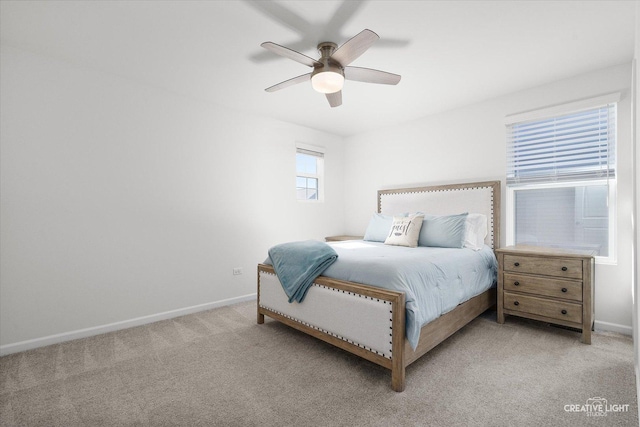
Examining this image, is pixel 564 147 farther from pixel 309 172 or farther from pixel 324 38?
pixel 309 172

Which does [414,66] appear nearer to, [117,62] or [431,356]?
[431,356]

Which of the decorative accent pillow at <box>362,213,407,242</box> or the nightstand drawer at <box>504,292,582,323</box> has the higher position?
the decorative accent pillow at <box>362,213,407,242</box>

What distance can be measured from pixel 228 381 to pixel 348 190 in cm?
375

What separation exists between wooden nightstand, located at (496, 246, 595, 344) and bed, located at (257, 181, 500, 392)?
0.91 feet

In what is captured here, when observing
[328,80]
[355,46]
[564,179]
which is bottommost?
[564,179]

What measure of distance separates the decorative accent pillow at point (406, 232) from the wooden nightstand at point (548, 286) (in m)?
0.82

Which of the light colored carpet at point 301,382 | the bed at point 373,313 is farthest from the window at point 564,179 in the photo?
the light colored carpet at point 301,382

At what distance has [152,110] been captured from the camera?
123 inches

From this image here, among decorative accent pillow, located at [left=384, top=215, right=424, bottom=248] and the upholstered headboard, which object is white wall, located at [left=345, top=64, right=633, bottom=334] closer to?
the upholstered headboard

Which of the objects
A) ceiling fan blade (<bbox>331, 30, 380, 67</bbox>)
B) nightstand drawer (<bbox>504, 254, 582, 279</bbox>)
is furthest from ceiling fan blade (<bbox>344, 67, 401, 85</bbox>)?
nightstand drawer (<bbox>504, 254, 582, 279</bbox>)

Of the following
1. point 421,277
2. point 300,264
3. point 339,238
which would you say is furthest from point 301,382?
point 339,238

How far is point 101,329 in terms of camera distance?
109 inches

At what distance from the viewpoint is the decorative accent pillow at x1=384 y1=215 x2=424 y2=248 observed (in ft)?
10.7

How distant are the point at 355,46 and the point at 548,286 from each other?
260 cm
